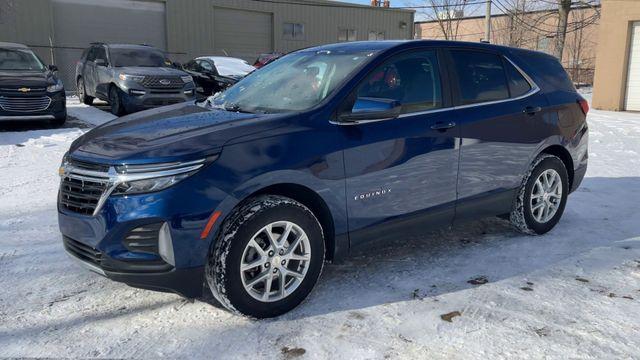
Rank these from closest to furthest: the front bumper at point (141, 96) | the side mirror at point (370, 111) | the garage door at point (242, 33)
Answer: the side mirror at point (370, 111)
the front bumper at point (141, 96)
the garage door at point (242, 33)

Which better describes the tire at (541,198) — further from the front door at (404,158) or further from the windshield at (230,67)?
the windshield at (230,67)

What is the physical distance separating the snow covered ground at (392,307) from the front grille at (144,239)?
0.55 m

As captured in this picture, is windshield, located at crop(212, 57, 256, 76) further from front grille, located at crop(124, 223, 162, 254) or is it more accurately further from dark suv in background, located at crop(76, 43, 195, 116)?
front grille, located at crop(124, 223, 162, 254)

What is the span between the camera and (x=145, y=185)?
3072mm

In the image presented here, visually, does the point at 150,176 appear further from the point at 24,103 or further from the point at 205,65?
the point at 205,65

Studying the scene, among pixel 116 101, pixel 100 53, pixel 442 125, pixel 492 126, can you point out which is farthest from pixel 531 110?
pixel 100 53

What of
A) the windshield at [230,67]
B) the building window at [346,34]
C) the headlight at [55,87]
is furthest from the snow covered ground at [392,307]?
the building window at [346,34]

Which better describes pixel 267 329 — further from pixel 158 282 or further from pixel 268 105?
pixel 268 105

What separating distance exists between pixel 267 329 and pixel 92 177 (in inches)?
54.3

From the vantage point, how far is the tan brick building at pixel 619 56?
1736cm

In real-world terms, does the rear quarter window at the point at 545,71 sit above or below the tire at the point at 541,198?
above

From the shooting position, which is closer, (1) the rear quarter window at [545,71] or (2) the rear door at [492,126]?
(2) the rear door at [492,126]

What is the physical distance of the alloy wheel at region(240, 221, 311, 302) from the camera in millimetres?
3355

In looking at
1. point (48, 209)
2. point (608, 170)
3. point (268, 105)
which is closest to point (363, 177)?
point (268, 105)
